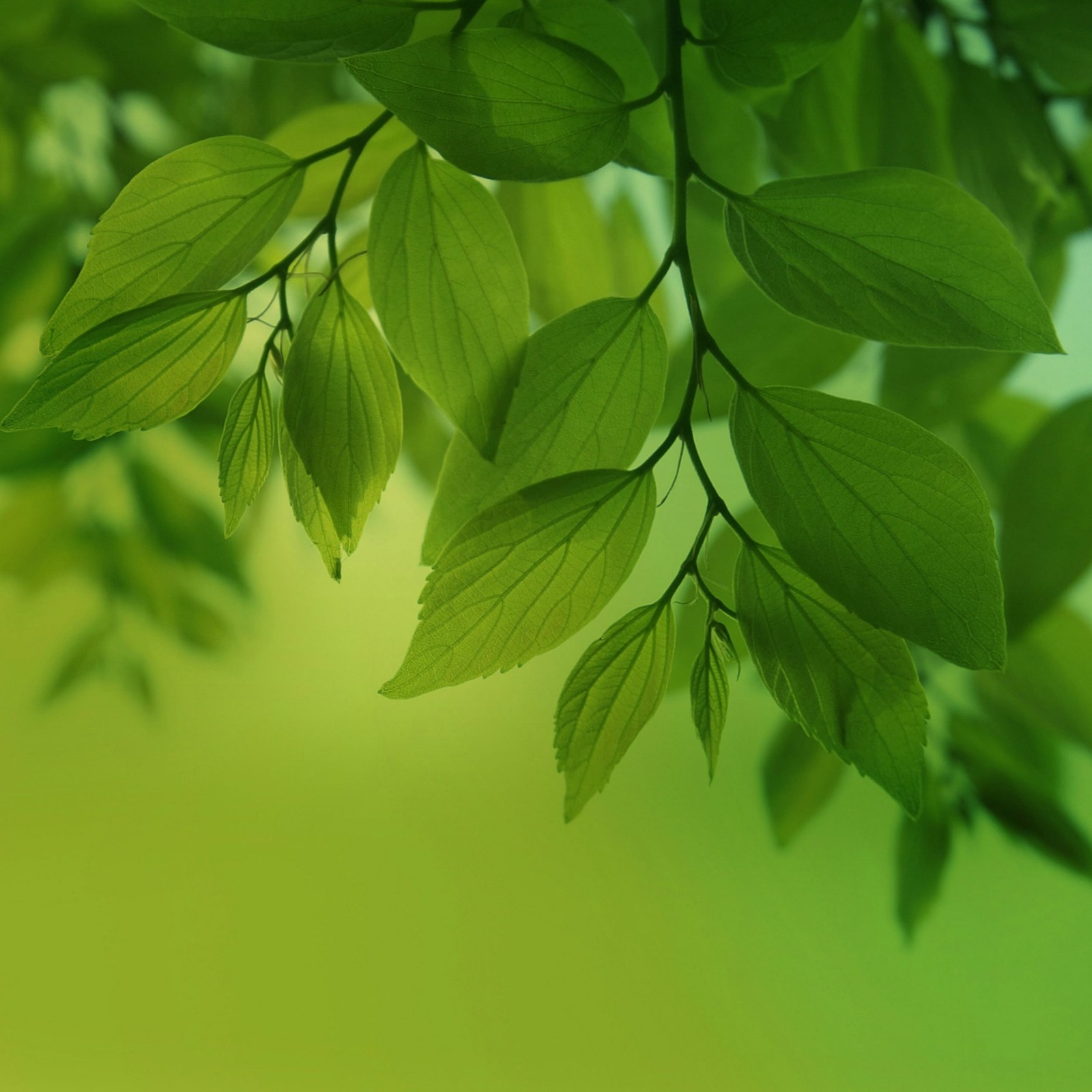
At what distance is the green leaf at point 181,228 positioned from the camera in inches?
3.8

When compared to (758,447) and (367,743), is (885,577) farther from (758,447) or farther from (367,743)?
(367,743)

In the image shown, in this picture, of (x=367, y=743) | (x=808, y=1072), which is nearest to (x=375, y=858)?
(x=367, y=743)

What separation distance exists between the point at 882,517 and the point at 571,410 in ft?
0.12

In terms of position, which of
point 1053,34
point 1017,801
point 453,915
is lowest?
point 453,915

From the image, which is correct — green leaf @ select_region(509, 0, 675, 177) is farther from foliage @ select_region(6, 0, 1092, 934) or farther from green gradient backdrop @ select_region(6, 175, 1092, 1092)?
green gradient backdrop @ select_region(6, 175, 1092, 1092)

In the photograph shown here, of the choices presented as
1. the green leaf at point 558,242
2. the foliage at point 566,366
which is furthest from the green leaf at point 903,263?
the green leaf at point 558,242

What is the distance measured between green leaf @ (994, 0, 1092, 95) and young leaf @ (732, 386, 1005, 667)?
17cm

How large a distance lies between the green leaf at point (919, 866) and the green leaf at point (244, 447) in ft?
0.78

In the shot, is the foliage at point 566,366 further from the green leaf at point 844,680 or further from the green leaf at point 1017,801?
the green leaf at point 1017,801

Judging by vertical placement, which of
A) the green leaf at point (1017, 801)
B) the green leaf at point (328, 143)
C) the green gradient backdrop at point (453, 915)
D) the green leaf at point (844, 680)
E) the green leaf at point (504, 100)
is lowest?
the green gradient backdrop at point (453, 915)

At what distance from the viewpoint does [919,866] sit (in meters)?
0.28

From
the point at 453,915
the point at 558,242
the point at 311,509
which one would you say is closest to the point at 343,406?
the point at 311,509

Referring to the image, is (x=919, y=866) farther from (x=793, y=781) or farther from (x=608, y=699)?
(x=608, y=699)

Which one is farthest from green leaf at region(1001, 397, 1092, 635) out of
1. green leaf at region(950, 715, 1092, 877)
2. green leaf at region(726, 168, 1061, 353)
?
green leaf at region(726, 168, 1061, 353)
